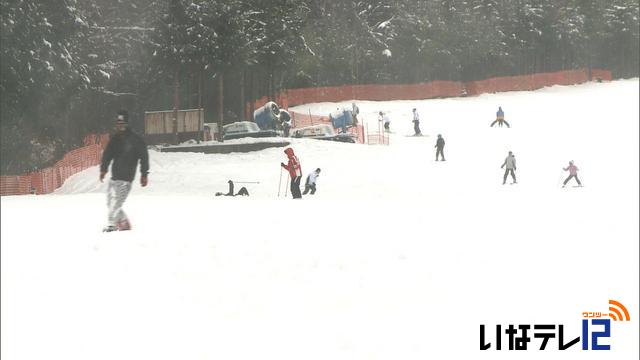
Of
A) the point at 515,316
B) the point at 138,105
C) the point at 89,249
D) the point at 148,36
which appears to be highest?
the point at 148,36

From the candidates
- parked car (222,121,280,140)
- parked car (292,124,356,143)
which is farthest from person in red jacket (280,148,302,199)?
parked car (292,124,356,143)

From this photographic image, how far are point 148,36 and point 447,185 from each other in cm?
1395

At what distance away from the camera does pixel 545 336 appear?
9.77 metres

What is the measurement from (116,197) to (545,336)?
5984 millimetres

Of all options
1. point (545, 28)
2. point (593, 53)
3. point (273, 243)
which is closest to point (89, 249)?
point (273, 243)

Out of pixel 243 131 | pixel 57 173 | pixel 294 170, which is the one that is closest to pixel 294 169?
pixel 294 170

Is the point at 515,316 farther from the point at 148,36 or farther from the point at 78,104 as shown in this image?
the point at 148,36

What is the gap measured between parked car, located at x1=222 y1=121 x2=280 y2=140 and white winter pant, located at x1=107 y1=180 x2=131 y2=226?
17.2 metres

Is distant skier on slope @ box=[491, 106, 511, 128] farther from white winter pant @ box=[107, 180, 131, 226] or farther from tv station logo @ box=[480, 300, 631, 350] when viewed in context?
tv station logo @ box=[480, 300, 631, 350]

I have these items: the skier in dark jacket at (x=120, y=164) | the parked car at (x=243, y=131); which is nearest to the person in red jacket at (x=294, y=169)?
the skier in dark jacket at (x=120, y=164)

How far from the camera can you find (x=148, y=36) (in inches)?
1332

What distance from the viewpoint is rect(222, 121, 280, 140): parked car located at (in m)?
30.0

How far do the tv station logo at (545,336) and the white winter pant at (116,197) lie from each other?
5.28 meters

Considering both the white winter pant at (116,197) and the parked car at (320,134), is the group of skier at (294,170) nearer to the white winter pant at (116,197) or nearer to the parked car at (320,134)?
the white winter pant at (116,197)
